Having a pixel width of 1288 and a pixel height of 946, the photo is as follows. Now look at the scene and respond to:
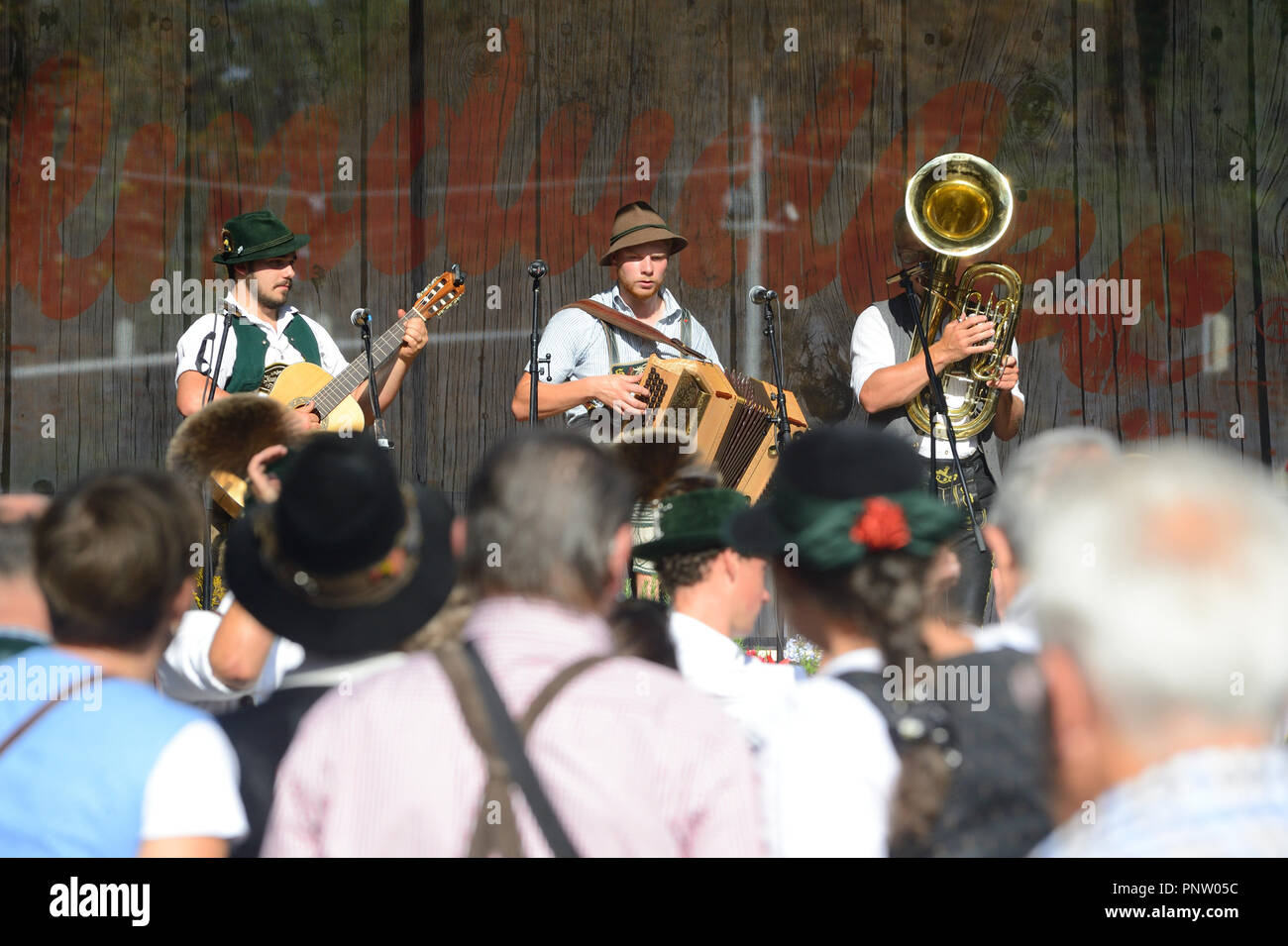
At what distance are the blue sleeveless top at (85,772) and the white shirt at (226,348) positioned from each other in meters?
3.31

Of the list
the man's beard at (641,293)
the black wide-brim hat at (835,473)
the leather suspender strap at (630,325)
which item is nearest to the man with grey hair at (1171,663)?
the black wide-brim hat at (835,473)

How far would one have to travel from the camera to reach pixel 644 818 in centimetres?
171

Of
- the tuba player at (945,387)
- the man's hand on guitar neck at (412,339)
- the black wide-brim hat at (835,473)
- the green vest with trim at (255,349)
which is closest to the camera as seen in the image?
the black wide-brim hat at (835,473)

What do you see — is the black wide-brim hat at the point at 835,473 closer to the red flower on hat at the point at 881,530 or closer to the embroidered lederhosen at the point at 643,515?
the red flower on hat at the point at 881,530

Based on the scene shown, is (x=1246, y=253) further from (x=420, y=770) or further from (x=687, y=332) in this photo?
(x=420, y=770)

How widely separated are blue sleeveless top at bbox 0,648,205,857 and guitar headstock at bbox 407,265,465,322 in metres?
3.84

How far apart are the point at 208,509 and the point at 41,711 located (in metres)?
2.72

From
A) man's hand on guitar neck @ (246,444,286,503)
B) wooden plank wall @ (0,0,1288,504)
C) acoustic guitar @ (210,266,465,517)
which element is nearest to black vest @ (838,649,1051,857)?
man's hand on guitar neck @ (246,444,286,503)

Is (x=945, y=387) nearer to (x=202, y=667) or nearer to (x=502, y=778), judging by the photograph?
(x=202, y=667)

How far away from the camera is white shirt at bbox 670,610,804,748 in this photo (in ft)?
8.23

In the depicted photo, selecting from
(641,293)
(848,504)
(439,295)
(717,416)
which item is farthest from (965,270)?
(848,504)

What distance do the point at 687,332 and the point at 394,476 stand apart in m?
3.43

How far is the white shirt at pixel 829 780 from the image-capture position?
1.86 meters

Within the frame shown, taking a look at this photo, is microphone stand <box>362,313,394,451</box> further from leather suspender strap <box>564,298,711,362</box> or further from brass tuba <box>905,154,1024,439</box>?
brass tuba <box>905,154,1024,439</box>
